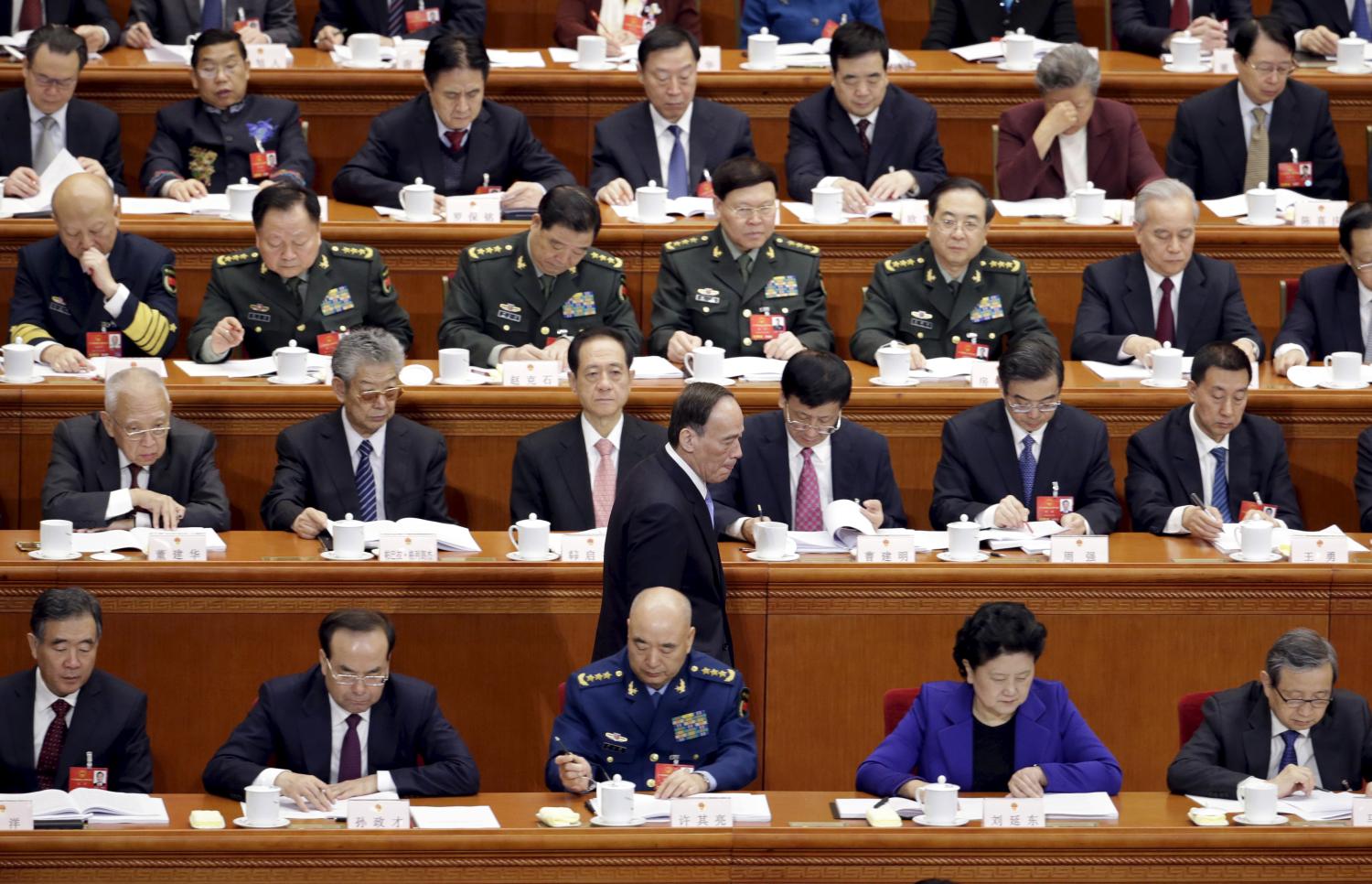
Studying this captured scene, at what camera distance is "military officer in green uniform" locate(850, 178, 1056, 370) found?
6.21 m

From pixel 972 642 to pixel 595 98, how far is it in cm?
332

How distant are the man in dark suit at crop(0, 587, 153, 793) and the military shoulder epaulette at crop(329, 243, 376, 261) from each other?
1711 millimetres

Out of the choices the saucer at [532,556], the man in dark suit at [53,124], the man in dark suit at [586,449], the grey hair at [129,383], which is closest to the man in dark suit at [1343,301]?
the man in dark suit at [586,449]

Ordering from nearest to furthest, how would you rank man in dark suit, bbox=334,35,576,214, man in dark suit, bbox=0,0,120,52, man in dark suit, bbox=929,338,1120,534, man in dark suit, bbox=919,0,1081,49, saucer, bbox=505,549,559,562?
saucer, bbox=505,549,559,562
man in dark suit, bbox=929,338,1120,534
man in dark suit, bbox=334,35,576,214
man in dark suit, bbox=0,0,120,52
man in dark suit, bbox=919,0,1081,49

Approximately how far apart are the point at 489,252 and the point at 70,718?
2046 mm

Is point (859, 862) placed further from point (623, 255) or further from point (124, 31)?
point (124, 31)

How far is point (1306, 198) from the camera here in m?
6.79

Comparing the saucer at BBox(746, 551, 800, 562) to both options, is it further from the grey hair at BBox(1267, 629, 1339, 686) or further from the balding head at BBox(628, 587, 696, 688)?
the grey hair at BBox(1267, 629, 1339, 686)

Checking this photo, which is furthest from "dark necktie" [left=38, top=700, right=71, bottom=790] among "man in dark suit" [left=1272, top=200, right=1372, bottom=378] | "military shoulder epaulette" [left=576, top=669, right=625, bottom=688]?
"man in dark suit" [left=1272, top=200, right=1372, bottom=378]

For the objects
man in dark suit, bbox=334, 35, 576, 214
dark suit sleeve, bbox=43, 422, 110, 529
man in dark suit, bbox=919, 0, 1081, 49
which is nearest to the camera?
dark suit sleeve, bbox=43, 422, 110, 529

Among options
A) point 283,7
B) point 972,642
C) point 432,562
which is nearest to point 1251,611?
point 972,642

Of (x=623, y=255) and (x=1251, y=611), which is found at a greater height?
(x=623, y=255)

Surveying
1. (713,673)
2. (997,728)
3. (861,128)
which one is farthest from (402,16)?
(997,728)

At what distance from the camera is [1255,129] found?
7129mm
